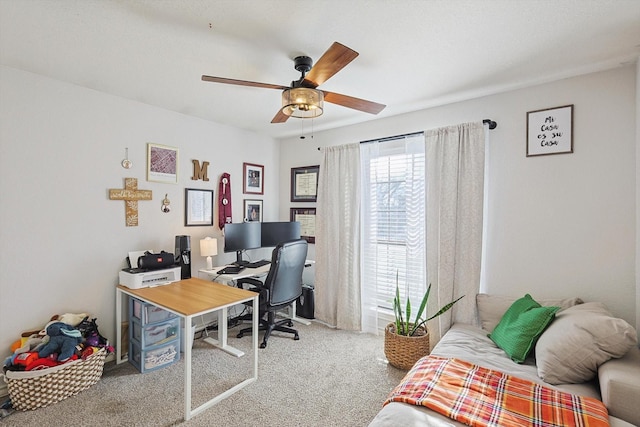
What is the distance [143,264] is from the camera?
8.76 feet

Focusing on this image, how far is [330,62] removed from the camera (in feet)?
5.34

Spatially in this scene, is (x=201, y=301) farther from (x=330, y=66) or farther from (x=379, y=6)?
(x=379, y=6)

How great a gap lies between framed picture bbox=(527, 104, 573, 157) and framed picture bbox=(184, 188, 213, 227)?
10.6ft

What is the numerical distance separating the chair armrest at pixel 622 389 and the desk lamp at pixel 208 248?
3204 millimetres

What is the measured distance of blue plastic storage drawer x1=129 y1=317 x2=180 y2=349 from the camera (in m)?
2.53

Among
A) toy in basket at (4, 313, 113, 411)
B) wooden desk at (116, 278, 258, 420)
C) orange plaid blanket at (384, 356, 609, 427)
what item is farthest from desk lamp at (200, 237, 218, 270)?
orange plaid blanket at (384, 356, 609, 427)

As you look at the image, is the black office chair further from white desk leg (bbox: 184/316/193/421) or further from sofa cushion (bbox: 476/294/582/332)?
sofa cushion (bbox: 476/294/582/332)

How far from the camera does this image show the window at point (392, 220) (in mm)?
3031

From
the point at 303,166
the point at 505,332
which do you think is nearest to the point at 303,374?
the point at 505,332

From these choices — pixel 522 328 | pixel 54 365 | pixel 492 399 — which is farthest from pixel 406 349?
pixel 54 365

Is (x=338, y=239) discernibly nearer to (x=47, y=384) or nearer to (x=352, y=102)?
(x=352, y=102)

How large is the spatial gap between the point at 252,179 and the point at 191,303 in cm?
208

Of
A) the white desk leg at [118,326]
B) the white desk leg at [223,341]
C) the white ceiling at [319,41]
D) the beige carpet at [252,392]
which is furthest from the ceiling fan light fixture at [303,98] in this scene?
the white desk leg at [118,326]

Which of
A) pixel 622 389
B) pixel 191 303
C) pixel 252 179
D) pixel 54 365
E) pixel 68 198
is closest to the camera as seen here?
pixel 622 389
